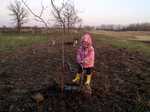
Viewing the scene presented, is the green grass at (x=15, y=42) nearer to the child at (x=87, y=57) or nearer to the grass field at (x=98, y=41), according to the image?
the grass field at (x=98, y=41)

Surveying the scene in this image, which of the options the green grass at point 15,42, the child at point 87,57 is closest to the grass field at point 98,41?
the green grass at point 15,42

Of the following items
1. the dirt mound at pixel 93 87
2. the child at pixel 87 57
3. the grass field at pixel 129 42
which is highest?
the child at pixel 87 57

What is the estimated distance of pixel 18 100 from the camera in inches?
212

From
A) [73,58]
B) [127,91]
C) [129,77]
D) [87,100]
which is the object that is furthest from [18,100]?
[73,58]

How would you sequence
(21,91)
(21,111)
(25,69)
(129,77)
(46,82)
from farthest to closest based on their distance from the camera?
(25,69)
(129,77)
(46,82)
(21,91)
(21,111)

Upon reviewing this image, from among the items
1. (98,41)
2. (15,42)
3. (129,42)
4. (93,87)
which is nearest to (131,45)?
(98,41)

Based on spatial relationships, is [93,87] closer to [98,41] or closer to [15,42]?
[98,41]

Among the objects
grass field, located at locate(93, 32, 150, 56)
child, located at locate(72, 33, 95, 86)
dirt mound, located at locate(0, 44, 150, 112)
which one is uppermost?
child, located at locate(72, 33, 95, 86)

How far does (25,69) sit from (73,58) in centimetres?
304

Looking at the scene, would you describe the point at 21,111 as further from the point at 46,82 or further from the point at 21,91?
the point at 46,82

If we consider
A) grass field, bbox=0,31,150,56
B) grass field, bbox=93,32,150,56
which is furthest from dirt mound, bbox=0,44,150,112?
grass field, bbox=93,32,150,56

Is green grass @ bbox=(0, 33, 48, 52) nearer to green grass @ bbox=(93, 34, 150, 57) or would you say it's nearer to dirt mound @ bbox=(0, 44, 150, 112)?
green grass @ bbox=(93, 34, 150, 57)

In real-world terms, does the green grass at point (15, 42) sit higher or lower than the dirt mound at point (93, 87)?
lower

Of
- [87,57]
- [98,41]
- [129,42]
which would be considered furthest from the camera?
[129,42]
